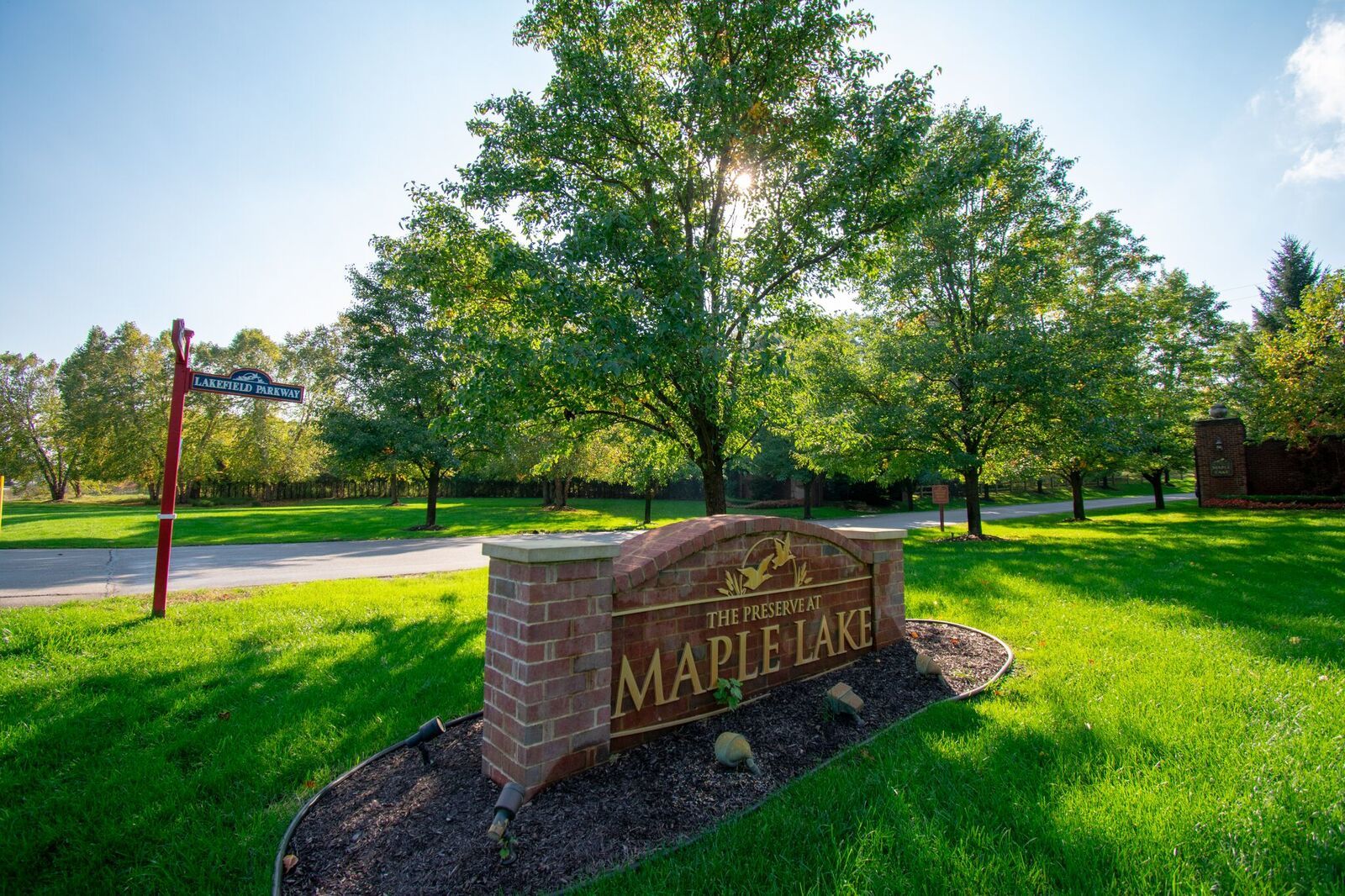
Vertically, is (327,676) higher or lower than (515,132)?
lower

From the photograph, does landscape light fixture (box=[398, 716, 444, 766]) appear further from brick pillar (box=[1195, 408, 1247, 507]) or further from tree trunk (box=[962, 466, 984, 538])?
brick pillar (box=[1195, 408, 1247, 507])

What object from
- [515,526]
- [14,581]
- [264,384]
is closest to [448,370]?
[515,526]

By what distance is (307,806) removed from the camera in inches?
104

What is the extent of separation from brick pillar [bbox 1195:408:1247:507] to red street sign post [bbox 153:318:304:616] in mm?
29536

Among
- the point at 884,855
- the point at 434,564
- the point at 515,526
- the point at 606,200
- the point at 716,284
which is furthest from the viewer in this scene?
the point at 515,526

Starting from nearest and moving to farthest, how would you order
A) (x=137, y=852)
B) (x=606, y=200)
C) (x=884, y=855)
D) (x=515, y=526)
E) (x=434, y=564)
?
(x=884, y=855)
(x=137, y=852)
(x=606, y=200)
(x=434, y=564)
(x=515, y=526)

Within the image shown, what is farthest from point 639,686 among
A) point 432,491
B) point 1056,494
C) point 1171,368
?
point 1056,494

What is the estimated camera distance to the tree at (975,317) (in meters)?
12.8

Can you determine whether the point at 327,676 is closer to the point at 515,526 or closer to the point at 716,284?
the point at 716,284

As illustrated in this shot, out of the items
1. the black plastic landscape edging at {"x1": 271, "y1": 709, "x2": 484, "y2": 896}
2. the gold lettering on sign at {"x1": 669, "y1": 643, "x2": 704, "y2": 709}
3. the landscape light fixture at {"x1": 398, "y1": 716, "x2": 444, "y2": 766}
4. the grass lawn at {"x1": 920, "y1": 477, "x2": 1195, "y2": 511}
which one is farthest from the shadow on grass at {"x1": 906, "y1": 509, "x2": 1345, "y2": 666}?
the grass lawn at {"x1": 920, "y1": 477, "x2": 1195, "y2": 511}

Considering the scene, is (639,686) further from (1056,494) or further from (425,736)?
(1056,494)

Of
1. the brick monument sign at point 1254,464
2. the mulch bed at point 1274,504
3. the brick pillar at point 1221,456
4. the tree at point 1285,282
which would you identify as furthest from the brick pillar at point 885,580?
the tree at point 1285,282

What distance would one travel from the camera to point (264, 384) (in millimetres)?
6312

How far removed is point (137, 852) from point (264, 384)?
5146 mm
